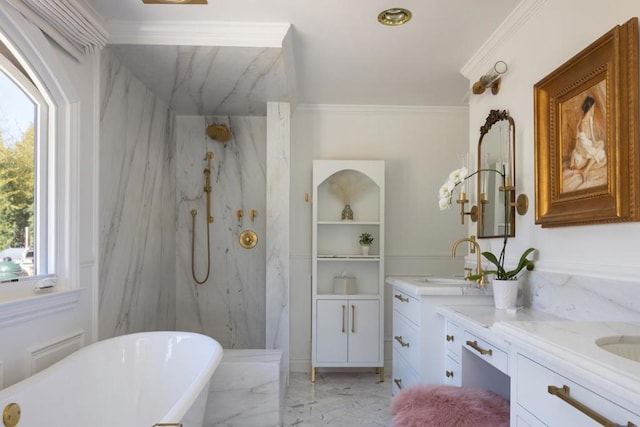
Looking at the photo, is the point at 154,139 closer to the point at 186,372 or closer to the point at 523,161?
the point at 186,372

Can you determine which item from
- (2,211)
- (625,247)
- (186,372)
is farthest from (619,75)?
(2,211)

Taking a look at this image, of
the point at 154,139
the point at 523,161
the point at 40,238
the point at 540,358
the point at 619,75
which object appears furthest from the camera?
the point at 154,139

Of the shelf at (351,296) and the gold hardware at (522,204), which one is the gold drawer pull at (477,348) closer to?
the gold hardware at (522,204)

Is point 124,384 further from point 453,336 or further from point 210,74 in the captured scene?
point 210,74

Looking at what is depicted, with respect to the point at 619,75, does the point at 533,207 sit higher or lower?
lower

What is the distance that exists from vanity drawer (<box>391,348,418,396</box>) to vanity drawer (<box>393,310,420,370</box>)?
39 millimetres

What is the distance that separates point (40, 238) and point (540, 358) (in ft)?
7.01

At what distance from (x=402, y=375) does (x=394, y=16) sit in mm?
2148

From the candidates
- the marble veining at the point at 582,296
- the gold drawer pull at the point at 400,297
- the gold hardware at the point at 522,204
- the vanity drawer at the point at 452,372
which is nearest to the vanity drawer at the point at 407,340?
the gold drawer pull at the point at 400,297

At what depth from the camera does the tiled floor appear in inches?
116

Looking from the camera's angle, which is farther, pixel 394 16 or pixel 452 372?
pixel 394 16

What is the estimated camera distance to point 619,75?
1.58 m

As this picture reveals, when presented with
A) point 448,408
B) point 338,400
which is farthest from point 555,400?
point 338,400

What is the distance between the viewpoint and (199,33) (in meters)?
2.54
